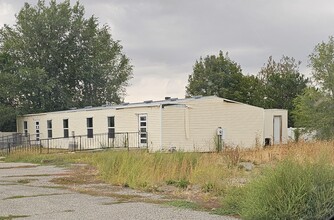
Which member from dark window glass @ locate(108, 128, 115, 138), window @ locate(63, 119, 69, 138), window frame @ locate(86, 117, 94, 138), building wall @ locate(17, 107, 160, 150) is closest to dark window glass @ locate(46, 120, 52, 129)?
building wall @ locate(17, 107, 160, 150)

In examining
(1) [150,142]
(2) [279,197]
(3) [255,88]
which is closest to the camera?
(2) [279,197]

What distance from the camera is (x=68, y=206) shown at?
372 inches

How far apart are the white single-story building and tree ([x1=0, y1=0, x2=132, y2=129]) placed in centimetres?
1051

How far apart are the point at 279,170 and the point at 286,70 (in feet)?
174

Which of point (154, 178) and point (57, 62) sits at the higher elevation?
point (57, 62)

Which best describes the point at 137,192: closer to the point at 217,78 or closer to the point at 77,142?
the point at 77,142

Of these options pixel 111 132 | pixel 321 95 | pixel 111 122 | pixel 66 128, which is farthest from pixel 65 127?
pixel 321 95

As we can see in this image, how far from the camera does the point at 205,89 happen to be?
54.7 metres

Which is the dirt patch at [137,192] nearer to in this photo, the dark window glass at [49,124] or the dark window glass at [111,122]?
the dark window glass at [111,122]

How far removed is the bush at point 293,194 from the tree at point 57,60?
35.2m

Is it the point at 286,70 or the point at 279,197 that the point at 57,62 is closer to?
the point at 286,70

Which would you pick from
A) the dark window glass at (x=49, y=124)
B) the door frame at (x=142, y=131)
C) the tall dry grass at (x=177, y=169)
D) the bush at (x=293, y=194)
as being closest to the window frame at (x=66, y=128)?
the dark window glass at (x=49, y=124)

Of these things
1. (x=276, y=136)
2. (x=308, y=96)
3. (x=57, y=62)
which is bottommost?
(x=276, y=136)

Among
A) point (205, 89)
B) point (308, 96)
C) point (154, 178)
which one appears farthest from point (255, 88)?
point (154, 178)
